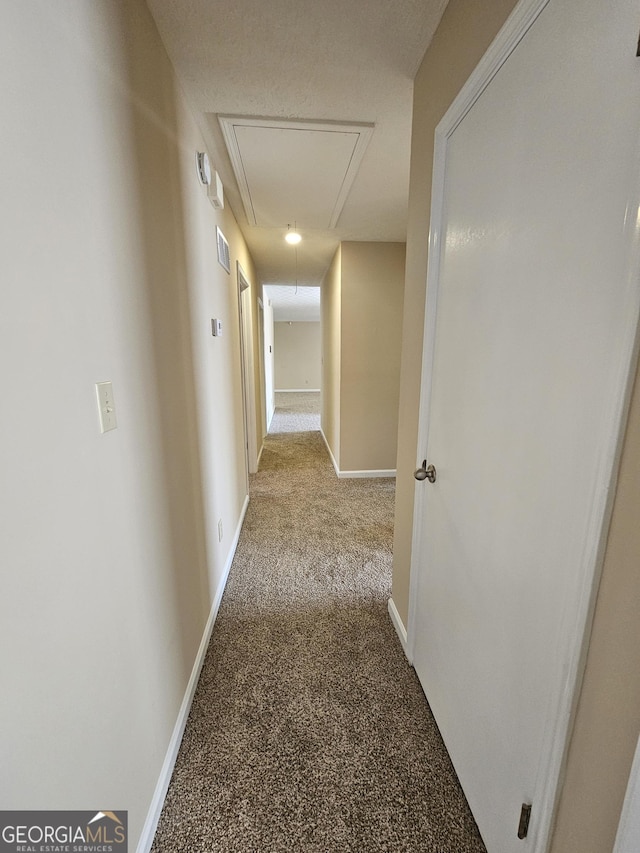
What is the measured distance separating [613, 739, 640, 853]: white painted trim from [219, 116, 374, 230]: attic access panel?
2.28 metres

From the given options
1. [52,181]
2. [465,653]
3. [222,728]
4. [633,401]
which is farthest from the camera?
[222,728]

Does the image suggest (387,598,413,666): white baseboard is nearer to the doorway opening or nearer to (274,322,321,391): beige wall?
the doorway opening

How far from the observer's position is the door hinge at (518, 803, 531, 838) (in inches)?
30.7

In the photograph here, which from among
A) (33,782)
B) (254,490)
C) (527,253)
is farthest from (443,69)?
(254,490)

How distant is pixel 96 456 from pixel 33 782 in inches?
22.6

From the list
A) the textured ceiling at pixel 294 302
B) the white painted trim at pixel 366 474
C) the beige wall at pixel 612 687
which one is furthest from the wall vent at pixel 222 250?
the textured ceiling at pixel 294 302

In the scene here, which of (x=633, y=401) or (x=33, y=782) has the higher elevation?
(x=633, y=401)

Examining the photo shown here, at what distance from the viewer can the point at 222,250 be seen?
215cm

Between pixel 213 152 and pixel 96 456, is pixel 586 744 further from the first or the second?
pixel 213 152

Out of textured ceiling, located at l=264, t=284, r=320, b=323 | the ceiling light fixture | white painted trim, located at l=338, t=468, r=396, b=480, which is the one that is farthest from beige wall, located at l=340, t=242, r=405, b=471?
textured ceiling, located at l=264, t=284, r=320, b=323

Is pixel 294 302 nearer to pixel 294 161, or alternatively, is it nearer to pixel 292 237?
pixel 292 237

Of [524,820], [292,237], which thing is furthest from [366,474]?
[524,820]

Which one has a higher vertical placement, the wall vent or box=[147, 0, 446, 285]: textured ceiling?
box=[147, 0, 446, 285]: textured ceiling

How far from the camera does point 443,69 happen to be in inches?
44.3
